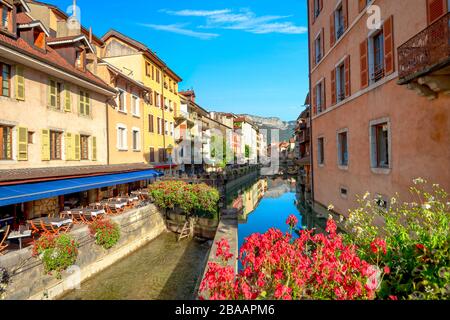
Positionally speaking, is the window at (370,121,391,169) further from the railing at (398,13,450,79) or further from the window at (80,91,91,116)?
the window at (80,91,91,116)

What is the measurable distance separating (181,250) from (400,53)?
45.4 ft

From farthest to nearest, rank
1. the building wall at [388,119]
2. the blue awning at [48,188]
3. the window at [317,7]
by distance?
the window at [317,7] → the blue awning at [48,188] → the building wall at [388,119]

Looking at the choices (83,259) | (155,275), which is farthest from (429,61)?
(83,259)

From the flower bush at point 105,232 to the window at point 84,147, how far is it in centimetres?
574

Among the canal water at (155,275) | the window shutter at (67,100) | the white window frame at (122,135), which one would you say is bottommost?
the canal water at (155,275)

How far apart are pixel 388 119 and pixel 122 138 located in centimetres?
1850

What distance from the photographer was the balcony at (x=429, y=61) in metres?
6.37

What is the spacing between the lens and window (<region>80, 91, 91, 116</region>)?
1648 centimetres

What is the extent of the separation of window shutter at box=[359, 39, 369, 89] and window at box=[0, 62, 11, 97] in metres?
15.6

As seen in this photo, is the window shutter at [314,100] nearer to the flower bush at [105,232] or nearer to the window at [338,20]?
the window at [338,20]

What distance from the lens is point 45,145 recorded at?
13516 mm

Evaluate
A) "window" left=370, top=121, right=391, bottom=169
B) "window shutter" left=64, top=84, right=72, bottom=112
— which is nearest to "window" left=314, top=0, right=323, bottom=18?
"window" left=370, top=121, right=391, bottom=169

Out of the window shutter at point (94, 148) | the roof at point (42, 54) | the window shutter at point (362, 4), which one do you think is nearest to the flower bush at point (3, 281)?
the roof at point (42, 54)

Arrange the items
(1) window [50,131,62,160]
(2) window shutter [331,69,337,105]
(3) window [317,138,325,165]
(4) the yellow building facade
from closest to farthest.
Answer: (1) window [50,131,62,160], (2) window shutter [331,69,337,105], (3) window [317,138,325,165], (4) the yellow building facade
